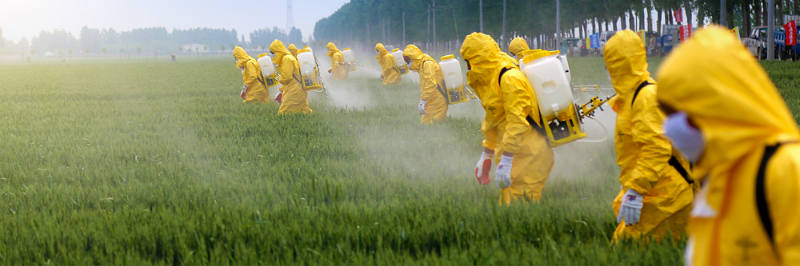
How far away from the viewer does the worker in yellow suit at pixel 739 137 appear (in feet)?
6.06

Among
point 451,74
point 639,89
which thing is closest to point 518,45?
point 451,74

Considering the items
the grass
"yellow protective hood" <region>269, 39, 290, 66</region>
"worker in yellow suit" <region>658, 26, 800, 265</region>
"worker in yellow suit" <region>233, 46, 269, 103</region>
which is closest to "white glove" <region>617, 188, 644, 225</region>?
the grass

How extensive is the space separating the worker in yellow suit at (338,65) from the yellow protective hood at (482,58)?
94.5 ft

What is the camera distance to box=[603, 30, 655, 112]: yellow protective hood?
457 centimetres

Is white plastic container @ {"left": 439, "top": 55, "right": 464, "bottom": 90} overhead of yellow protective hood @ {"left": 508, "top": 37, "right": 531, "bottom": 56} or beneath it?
beneath

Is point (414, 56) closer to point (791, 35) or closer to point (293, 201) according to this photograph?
point (293, 201)

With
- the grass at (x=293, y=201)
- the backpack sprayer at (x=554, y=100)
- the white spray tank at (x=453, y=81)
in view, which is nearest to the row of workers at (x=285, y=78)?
the grass at (x=293, y=201)

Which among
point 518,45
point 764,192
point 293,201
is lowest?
point 293,201

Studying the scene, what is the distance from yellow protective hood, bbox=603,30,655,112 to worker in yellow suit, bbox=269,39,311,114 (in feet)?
39.9

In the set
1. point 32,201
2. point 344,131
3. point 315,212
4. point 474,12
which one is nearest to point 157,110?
point 344,131

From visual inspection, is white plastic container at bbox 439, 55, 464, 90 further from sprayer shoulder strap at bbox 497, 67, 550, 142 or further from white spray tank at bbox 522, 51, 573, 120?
white spray tank at bbox 522, 51, 573, 120

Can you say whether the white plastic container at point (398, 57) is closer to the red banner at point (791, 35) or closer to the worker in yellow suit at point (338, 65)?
the worker in yellow suit at point (338, 65)

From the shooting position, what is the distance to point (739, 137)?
6.17ft

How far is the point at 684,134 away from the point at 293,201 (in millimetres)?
4971
